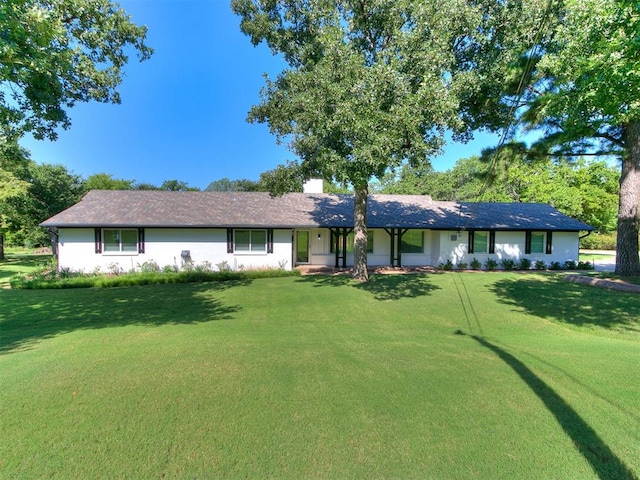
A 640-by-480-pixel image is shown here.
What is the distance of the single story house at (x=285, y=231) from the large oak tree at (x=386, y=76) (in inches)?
275

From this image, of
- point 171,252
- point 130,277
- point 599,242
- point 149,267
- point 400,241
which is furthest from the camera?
point 599,242

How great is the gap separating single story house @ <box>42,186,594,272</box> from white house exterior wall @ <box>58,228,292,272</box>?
44 mm

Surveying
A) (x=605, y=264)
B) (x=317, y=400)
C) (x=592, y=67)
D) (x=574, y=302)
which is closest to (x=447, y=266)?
(x=574, y=302)

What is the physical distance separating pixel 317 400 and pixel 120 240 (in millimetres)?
15864

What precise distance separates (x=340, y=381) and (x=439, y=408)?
1.12 m

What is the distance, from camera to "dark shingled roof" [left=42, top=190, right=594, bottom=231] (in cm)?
1603

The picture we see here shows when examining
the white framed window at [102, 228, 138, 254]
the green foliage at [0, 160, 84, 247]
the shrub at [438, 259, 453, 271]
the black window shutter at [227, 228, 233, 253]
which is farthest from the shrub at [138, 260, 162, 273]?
the shrub at [438, 259, 453, 271]

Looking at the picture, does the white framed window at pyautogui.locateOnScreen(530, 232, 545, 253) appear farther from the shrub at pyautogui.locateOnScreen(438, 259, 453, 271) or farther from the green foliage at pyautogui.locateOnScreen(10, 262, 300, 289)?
the green foliage at pyautogui.locateOnScreen(10, 262, 300, 289)

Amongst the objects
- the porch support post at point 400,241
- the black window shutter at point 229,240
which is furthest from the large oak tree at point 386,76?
the porch support post at point 400,241

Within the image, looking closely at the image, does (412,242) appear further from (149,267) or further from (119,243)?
(119,243)

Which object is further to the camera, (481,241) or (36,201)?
(36,201)

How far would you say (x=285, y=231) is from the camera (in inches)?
667

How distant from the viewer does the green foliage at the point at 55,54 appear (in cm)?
535

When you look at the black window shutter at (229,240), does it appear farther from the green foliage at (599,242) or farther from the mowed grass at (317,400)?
the green foliage at (599,242)
